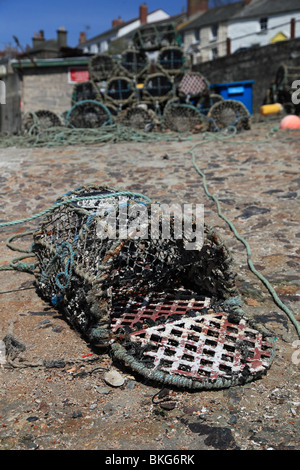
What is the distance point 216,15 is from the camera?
3369 centimetres

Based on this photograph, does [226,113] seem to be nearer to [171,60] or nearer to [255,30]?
[171,60]

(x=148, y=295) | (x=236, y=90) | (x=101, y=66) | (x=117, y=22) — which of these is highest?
(x=117, y=22)

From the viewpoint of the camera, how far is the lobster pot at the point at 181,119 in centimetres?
884

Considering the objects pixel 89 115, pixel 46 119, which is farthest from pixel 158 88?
pixel 46 119

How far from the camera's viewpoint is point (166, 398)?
2010mm

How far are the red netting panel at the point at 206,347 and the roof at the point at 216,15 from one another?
3355cm

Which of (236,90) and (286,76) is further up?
(286,76)

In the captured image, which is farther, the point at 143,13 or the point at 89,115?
the point at 143,13

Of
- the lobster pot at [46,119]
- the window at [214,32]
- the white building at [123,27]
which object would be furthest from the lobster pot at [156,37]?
the white building at [123,27]

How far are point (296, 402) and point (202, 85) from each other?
9.61 metres

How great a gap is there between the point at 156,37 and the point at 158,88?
1.95 metres

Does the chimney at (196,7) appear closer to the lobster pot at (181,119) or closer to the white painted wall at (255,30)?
the white painted wall at (255,30)
